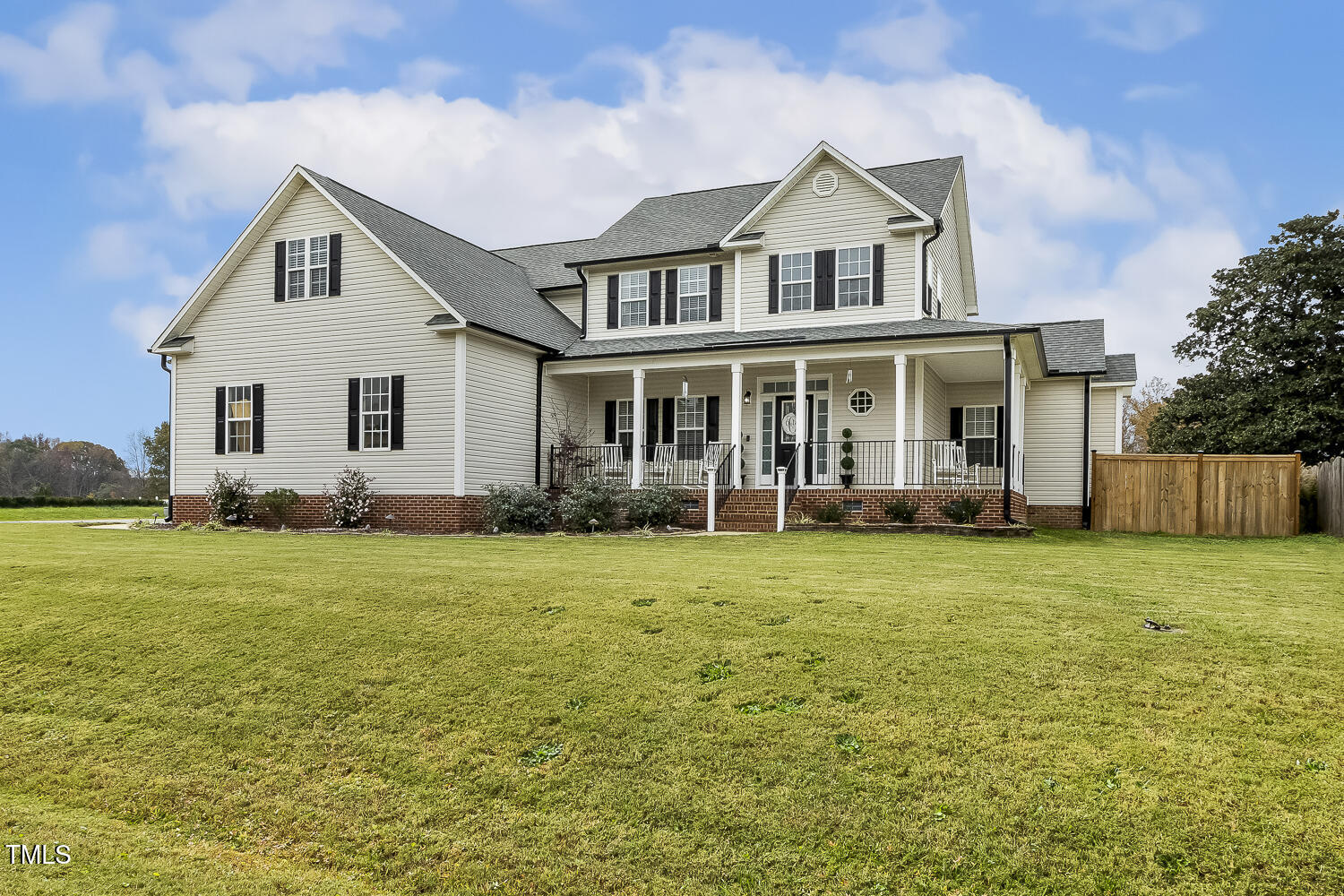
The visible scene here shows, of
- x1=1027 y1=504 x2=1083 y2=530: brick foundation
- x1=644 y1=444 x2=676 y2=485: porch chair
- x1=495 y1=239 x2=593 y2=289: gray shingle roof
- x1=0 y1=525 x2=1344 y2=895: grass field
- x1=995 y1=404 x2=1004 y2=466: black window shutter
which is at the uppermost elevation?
x1=495 y1=239 x2=593 y2=289: gray shingle roof

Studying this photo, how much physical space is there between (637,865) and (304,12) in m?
16.9

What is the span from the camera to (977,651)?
6.43 meters

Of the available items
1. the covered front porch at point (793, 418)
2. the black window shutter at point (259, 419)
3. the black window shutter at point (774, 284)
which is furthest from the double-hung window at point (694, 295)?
the black window shutter at point (259, 419)

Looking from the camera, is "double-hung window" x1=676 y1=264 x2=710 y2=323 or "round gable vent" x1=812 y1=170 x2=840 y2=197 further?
"double-hung window" x1=676 y1=264 x2=710 y2=323

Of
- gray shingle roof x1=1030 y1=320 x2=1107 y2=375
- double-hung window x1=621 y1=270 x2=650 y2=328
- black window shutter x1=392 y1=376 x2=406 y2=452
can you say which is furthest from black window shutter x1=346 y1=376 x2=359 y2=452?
gray shingle roof x1=1030 y1=320 x2=1107 y2=375

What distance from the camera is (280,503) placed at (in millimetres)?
20203

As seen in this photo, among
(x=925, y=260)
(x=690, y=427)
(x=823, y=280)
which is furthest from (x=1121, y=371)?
(x=690, y=427)

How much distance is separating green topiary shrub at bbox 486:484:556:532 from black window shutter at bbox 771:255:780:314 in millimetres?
6763

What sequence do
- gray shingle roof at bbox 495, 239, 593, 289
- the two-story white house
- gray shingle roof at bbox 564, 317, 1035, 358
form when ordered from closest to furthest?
gray shingle roof at bbox 564, 317, 1035, 358 < the two-story white house < gray shingle roof at bbox 495, 239, 593, 289

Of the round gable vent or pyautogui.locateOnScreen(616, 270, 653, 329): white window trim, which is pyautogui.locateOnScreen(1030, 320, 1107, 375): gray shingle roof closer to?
the round gable vent

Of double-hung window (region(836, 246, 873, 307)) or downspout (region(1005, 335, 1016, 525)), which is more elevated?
double-hung window (region(836, 246, 873, 307))

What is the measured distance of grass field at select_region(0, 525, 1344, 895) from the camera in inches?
171

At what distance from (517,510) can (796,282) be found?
8.04 metres

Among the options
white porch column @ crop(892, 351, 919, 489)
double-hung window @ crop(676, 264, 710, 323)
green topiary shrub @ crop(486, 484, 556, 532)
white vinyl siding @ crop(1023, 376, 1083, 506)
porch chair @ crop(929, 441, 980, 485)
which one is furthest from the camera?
white vinyl siding @ crop(1023, 376, 1083, 506)
